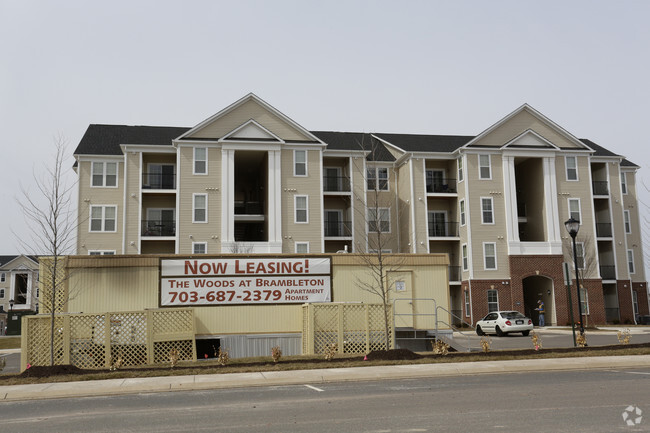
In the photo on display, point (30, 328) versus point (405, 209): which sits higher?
point (405, 209)

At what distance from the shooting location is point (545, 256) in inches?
1650

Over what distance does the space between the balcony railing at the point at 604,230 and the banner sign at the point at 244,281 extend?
32.6 m

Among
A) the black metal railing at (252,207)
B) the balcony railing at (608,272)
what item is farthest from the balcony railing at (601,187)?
the black metal railing at (252,207)

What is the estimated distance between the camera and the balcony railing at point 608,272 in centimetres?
4641

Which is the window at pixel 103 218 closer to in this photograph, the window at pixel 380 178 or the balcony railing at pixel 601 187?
the window at pixel 380 178

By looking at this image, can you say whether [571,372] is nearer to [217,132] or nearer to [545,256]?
[545,256]

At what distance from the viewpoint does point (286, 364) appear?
675 inches

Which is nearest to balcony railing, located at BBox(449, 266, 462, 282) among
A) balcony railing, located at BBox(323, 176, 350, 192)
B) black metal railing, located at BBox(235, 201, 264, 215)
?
balcony railing, located at BBox(323, 176, 350, 192)

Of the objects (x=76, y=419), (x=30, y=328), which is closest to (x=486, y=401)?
(x=76, y=419)

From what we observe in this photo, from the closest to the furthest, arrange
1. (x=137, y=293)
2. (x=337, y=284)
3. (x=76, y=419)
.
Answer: (x=76, y=419)
(x=137, y=293)
(x=337, y=284)

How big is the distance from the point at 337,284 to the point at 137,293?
7036 millimetres

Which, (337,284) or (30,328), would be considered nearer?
(30,328)

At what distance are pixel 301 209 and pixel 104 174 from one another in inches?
553

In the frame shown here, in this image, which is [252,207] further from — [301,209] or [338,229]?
[338,229]
